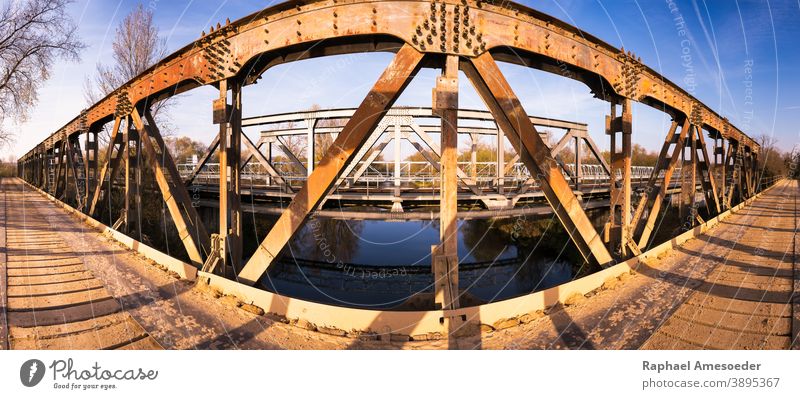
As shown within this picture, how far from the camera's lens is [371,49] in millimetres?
3498

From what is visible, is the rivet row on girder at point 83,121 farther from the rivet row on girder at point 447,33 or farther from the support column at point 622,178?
the support column at point 622,178

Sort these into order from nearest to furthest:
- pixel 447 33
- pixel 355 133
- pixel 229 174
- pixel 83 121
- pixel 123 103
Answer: pixel 355 133 → pixel 447 33 → pixel 229 174 → pixel 123 103 → pixel 83 121

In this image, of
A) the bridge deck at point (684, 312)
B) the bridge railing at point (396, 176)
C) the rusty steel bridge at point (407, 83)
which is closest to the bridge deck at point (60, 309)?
the rusty steel bridge at point (407, 83)

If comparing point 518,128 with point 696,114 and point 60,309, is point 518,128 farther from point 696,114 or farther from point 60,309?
point 696,114

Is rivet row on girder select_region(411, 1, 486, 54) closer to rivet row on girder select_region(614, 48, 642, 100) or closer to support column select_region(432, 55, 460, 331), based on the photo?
support column select_region(432, 55, 460, 331)

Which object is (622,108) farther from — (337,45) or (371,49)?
(337,45)

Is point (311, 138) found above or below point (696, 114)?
above

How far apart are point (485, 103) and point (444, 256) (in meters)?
1.64

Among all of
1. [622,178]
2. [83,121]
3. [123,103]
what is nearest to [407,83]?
[622,178]

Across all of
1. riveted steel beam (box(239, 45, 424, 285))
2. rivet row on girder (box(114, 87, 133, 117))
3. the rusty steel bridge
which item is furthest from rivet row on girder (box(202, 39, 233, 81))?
rivet row on girder (box(114, 87, 133, 117))

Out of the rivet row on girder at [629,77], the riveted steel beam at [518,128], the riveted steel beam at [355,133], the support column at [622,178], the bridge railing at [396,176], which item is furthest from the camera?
the bridge railing at [396,176]

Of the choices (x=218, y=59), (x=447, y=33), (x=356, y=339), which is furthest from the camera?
(x=218, y=59)

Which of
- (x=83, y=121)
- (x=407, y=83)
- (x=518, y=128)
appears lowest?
(x=518, y=128)

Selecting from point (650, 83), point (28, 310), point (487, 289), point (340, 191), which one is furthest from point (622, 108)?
point (340, 191)
